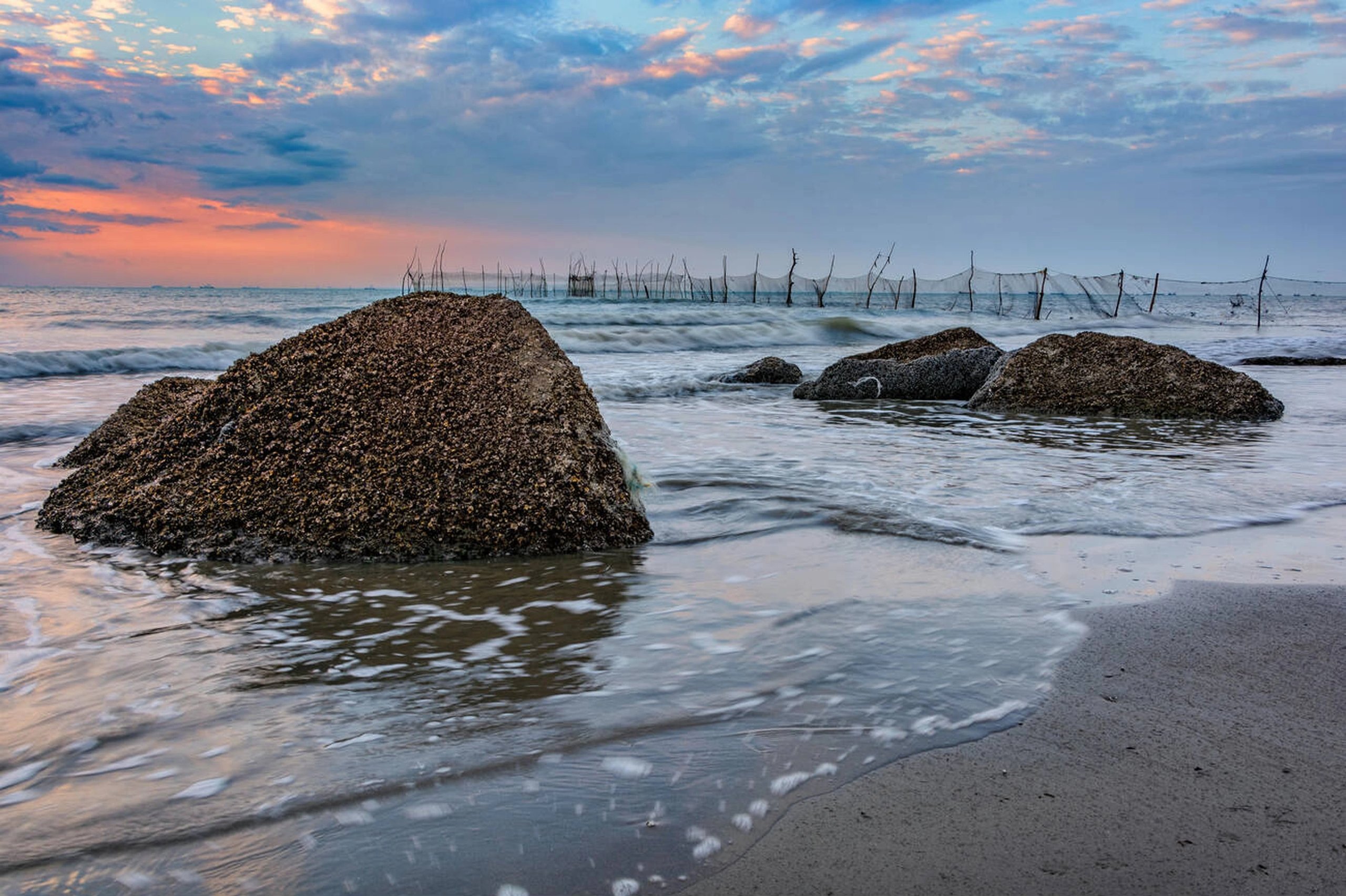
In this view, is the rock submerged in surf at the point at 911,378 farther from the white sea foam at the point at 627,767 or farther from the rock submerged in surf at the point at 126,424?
the white sea foam at the point at 627,767

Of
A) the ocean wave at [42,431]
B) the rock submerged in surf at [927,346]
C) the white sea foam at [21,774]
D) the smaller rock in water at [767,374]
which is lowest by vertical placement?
the white sea foam at [21,774]

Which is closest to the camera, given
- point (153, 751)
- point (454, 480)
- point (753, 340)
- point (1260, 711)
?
point (153, 751)

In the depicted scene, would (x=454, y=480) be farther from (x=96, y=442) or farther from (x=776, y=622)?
(x=96, y=442)

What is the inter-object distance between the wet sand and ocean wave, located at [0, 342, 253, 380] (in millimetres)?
13283

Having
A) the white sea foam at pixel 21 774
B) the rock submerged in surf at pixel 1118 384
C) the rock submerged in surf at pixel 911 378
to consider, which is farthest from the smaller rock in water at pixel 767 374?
the white sea foam at pixel 21 774

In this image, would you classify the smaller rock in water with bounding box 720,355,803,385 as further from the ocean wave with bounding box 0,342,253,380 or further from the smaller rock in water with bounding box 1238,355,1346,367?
the smaller rock in water with bounding box 1238,355,1346,367

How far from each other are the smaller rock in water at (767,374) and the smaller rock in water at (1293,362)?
324 inches

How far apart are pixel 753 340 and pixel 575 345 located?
19.5 ft

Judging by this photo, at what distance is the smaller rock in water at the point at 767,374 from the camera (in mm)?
11945

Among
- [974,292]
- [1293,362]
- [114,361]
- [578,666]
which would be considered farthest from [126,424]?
[974,292]

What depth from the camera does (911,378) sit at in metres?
10.3

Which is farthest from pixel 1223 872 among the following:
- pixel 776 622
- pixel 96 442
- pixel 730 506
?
pixel 96 442

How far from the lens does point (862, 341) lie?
79.0 ft

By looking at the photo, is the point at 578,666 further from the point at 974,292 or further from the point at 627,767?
the point at 974,292
